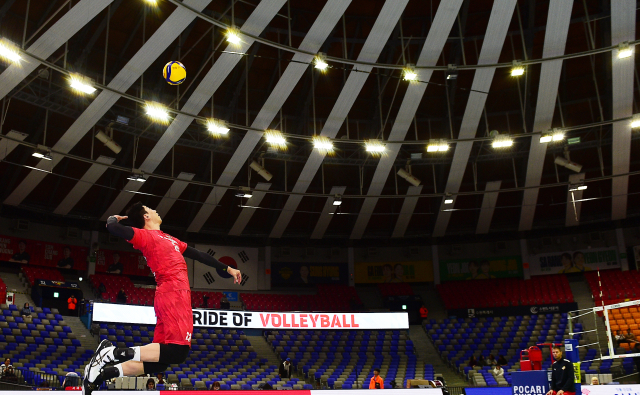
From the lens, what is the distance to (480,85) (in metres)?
22.8

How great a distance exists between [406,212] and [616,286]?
12.4m

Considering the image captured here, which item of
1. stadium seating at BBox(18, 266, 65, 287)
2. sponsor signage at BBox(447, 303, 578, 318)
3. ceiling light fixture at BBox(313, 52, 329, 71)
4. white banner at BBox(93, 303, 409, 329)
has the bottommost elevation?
white banner at BBox(93, 303, 409, 329)

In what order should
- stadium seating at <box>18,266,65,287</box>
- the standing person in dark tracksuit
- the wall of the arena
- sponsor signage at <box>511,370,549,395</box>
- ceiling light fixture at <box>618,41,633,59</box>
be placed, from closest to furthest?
the standing person in dark tracksuit < sponsor signage at <box>511,370,549,395</box> < ceiling light fixture at <box>618,41,633,59</box> < stadium seating at <box>18,266,65,287</box> < the wall of the arena

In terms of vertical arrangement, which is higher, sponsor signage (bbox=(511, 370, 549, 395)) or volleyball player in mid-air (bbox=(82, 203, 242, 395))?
volleyball player in mid-air (bbox=(82, 203, 242, 395))

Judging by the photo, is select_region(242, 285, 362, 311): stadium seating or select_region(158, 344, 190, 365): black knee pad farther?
select_region(242, 285, 362, 311): stadium seating

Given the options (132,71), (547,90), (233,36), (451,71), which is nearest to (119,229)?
(233,36)

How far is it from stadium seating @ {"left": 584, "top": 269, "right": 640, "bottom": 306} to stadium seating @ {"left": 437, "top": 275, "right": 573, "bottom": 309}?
4.60ft

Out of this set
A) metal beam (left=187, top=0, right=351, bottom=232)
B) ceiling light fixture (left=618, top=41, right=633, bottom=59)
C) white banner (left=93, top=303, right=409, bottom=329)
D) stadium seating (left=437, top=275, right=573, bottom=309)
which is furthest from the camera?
stadium seating (left=437, top=275, right=573, bottom=309)

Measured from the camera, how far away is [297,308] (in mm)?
31391

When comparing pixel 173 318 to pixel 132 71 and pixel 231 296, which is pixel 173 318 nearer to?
pixel 132 71

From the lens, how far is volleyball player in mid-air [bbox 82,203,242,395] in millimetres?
4805

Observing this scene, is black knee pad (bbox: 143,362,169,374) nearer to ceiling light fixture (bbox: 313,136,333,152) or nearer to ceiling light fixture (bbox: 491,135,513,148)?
ceiling light fixture (bbox: 313,136,333,152)

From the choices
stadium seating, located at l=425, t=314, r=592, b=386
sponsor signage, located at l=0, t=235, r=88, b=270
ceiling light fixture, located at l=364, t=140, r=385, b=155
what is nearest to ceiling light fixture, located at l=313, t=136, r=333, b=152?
ceiling light fixture, located at l=364, t=140, r=385, b=155

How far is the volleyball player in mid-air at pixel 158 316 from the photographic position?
4.80 meters
